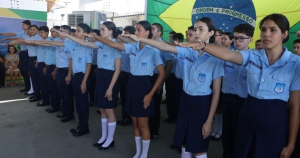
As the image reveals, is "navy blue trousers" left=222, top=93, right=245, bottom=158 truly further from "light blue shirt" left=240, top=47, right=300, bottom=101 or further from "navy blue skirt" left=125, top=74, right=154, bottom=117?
"light blue shirt" left=240, top=47, right=300, bottom=101

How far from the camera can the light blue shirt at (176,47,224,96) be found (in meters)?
1.69

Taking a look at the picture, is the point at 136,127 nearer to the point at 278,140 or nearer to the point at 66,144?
the point at 66,144

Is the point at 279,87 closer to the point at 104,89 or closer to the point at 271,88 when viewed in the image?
the point at 271,88

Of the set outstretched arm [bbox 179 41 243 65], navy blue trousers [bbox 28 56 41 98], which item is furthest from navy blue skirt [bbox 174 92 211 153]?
navy blue trousers [bbox 28 56 41 98]

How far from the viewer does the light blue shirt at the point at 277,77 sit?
1302mm

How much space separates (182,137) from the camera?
70.1 inches

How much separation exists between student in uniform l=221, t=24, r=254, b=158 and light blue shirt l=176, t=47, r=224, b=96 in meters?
0.52

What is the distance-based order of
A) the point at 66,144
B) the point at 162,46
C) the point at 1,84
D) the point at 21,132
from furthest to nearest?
the point at 1,84 → the point at 21,132 → the point at 66,144 → the point at 162,46

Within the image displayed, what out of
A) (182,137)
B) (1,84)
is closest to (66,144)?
(182,137)

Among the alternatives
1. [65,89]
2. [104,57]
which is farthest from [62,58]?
[104,57]

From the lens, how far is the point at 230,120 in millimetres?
2266

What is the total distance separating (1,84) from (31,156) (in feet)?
14.2

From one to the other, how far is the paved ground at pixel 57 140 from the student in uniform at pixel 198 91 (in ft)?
3.16

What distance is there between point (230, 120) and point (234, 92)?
263mm
